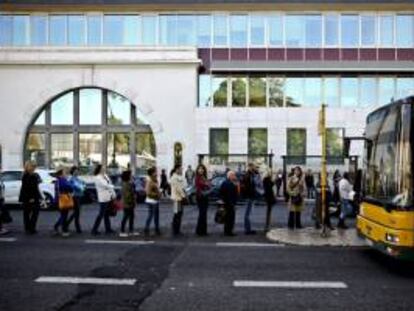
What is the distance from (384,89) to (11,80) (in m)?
22.2

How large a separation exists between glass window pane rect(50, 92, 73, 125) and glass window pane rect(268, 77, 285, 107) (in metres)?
12.0

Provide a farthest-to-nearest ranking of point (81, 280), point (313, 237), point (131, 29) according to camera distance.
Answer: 1. point (131, 29)
2. point (313, 237)
3. point (81, 280)

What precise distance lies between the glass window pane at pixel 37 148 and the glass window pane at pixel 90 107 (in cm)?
264

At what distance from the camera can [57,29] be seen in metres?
44.6

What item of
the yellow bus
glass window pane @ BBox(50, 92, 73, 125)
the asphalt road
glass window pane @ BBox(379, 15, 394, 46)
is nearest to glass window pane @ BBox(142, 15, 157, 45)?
glass window pane @ BBox(50, 92, 73, 125)

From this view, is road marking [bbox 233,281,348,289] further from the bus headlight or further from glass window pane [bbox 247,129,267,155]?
glass window pane [bbox 247,129,267,155]

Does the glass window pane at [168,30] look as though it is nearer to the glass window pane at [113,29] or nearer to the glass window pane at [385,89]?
the glass window pane at [113,29]

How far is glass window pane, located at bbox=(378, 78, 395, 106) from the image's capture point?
142 ft

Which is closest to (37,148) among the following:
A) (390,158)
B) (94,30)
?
(94,30)

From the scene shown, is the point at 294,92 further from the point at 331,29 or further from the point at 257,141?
the point at 331,29

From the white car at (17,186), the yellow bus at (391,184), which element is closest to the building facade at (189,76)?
the white car at (17,186)

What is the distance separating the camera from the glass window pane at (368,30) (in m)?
43.7

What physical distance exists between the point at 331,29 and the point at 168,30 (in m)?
9.77

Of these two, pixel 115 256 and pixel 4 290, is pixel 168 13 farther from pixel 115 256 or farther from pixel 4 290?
pixel 4 290
